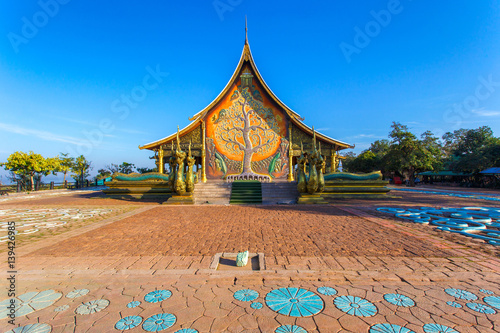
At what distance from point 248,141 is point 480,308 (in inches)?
620

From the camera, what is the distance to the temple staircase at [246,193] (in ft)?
40.1

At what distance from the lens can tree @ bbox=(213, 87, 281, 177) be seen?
17.7 m

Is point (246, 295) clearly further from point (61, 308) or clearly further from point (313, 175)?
point (313, 175)

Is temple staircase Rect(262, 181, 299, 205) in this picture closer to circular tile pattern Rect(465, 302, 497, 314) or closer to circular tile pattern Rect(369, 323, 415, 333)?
circular tile pattern Rect(465, 302, 497, 314)

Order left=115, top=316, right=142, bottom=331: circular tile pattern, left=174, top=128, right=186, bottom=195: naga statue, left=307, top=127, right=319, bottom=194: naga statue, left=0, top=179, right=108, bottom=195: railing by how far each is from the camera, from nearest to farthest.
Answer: left=115, top=316, right=142, bottom=331: circular tile pattern < left=307, top=127, right=319, bottom=194: naga statue < left=174, top=128, right=186, bottom=195: naga statue < left=0, top=179, right=108, bottom=195: railing

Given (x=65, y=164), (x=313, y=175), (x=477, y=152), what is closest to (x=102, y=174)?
(x=65, y=164)

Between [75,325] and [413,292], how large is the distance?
352 cm

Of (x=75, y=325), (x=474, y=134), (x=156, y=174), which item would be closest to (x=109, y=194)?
(x=156, y=174)

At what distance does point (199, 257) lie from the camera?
158 inches

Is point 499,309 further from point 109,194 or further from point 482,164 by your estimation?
point 482,164

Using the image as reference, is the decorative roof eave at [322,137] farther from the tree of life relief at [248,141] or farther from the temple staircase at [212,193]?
the temple staircase at [212,193]

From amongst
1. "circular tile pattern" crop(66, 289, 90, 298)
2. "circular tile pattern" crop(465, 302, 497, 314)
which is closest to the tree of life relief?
"circular tile pattern" crop(66, 289, 90, 298)

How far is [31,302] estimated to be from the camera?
2.68 meters

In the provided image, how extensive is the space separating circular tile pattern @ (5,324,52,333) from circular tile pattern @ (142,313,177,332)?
0.84m
